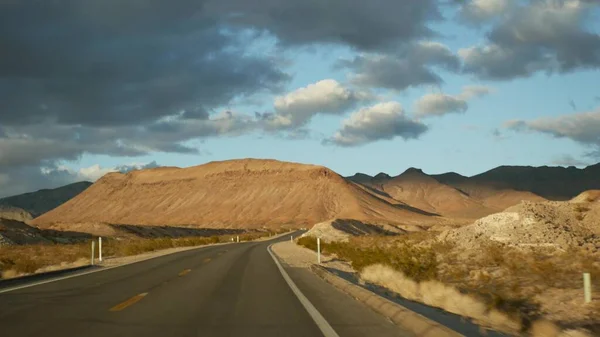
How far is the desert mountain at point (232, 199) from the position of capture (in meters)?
153

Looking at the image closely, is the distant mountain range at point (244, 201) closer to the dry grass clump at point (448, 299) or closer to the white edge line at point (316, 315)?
the dry grass clump at point (448, 299)

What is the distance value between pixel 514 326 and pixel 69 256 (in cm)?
3096

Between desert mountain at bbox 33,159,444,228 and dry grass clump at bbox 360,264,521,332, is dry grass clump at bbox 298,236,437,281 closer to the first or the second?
dry grass clump at bbox 360,264,521,332

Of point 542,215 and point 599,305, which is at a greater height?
point 542,215

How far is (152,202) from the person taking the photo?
174875 millimetres

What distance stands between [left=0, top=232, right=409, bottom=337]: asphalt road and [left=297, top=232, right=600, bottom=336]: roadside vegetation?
2073mm

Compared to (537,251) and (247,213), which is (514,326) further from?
(247,213)

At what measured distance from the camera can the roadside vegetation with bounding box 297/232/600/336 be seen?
1222 cm

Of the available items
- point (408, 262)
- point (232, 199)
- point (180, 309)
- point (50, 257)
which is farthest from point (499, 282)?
point (232, 199)

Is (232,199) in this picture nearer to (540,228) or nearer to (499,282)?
(540,228)

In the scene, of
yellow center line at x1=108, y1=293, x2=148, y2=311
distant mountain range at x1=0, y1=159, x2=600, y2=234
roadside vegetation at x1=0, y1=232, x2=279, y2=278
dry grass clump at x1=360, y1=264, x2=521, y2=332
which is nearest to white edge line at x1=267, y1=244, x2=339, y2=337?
dry grass clump at x1=360, y1=264, x2=521, y2=332

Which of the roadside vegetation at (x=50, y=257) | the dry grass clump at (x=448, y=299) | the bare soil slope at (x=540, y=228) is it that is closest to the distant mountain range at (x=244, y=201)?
the roadside vegetation at (x=50, y=257)

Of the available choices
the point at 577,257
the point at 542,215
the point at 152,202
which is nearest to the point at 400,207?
the point at 152,202

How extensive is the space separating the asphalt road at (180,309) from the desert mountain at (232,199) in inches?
4905
